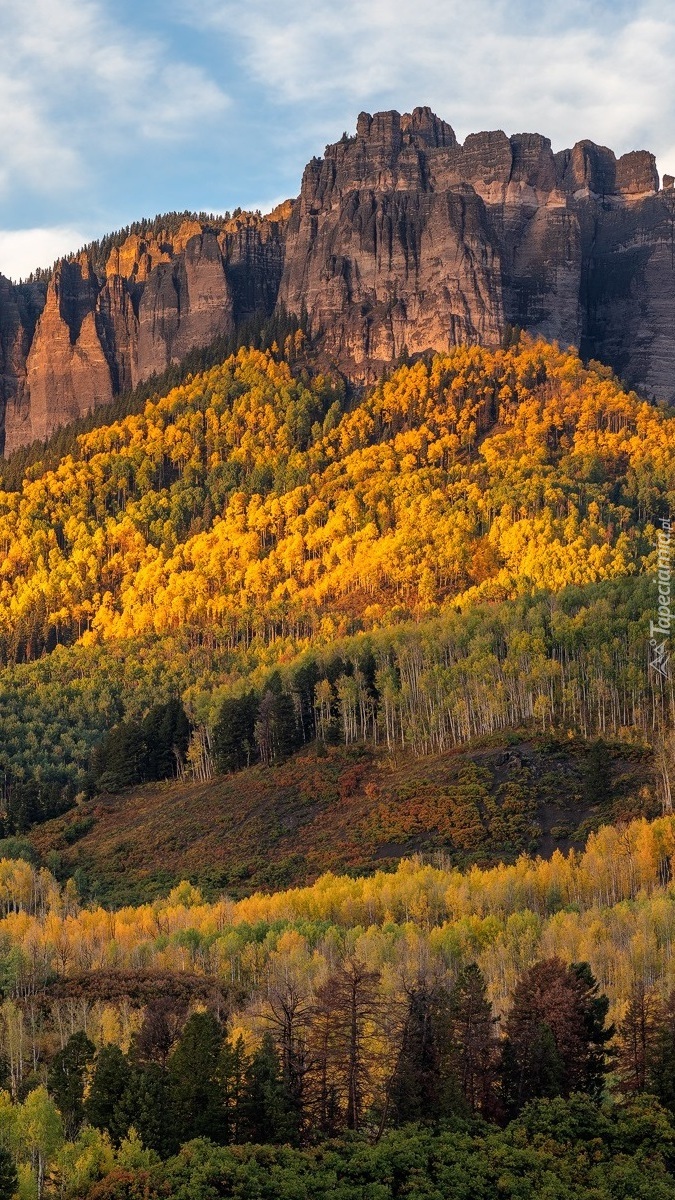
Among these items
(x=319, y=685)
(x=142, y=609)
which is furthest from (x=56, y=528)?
(x=319, y=685)

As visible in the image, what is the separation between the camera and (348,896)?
3642 inches

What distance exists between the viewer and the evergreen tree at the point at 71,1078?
191ft

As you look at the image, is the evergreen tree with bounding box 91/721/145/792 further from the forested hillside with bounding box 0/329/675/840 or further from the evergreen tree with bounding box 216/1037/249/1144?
the evergreen tree with bounding box 216/1037/249/1144

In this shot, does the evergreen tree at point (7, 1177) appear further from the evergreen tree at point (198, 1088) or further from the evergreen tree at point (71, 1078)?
the evergreen tree at point (198, 1088)

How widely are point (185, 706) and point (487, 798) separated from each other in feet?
137

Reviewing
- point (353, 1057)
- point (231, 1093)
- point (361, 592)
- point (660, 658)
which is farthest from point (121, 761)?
point (353, 1057)

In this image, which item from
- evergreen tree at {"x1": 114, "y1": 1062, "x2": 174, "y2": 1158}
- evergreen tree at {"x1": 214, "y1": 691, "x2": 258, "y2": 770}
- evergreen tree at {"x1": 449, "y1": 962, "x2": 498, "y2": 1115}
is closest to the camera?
evergreen tree at {"x1": 114, "y1": 1062, "x2": 174, "y2": 1158}

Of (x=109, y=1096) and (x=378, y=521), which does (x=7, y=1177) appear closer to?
(x=109, y=1096)

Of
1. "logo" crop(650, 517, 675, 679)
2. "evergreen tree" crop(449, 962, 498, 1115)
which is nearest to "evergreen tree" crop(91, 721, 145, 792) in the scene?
"logo" crop(650, 517, 675, 679)

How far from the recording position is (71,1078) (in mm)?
59281

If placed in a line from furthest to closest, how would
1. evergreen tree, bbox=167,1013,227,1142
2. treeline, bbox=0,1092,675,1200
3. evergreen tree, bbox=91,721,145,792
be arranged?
evergreen tree, bbox=91,721,145,792, evergreen tree, bbox=167,1013,227,1142, treeline, bbox=0,1092,675,1200

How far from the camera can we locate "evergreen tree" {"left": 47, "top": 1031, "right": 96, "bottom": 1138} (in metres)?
58.3

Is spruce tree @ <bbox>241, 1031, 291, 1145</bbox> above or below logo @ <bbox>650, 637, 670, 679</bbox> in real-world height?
below

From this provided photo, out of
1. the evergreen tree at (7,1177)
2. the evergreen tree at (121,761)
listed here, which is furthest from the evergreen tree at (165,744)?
the evergreen tree at (7,1177)
